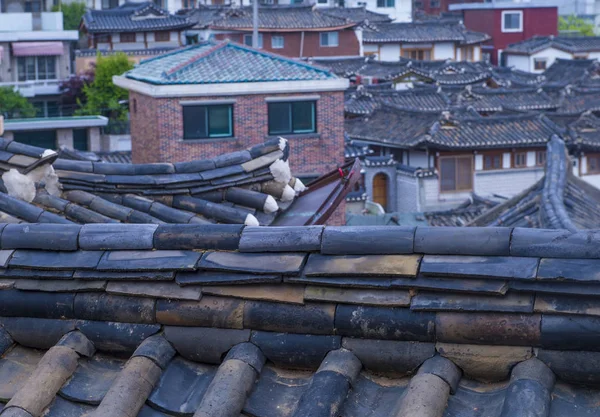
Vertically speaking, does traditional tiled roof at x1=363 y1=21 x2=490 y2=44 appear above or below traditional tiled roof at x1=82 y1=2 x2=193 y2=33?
below

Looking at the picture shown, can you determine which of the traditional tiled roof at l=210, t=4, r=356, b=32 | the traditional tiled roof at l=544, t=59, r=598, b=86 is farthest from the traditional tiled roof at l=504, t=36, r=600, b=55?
the traditional tiled roof at l=210, t=4, r=356, b=32

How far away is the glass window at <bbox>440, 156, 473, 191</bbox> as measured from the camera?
41.1 metres

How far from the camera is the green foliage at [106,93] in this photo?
43.8 meters

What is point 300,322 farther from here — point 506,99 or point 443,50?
point 443,50

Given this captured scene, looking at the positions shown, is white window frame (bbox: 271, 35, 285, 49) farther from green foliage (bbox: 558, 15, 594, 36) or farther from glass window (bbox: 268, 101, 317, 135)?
green foliage (bbox: 558, 15, 594, 36)

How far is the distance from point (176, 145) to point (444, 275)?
2296 centimetres

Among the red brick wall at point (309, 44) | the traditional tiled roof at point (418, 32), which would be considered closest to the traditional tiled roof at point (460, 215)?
the red brick wall at point (309, 44)

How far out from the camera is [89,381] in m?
4.30

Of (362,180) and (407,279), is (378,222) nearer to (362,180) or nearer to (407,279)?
(362,180)

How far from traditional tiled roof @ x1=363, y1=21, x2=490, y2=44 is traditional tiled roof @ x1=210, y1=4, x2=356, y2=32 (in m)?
7.94

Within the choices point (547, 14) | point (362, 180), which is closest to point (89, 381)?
point (362, 180)

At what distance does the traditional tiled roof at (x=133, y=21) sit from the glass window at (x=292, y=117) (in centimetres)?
2586

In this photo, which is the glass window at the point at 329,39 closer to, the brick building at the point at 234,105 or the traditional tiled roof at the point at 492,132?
the traditional tiled roof at the point at 492,132

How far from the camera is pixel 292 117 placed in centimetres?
2767
